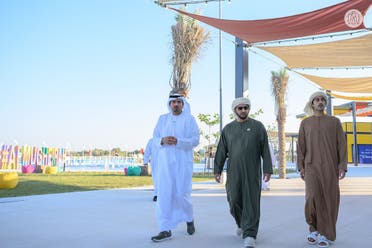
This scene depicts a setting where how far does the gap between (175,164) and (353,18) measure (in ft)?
16.1

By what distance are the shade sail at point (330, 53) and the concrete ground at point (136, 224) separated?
393 centimetres

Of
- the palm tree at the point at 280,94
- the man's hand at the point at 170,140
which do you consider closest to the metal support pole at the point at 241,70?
the man's hand at the point at 170,140

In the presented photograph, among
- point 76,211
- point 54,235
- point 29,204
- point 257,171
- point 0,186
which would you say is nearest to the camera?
point 257,171

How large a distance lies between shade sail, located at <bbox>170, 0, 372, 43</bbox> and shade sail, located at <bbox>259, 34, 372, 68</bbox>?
145 cm

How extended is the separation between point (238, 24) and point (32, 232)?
564 cm

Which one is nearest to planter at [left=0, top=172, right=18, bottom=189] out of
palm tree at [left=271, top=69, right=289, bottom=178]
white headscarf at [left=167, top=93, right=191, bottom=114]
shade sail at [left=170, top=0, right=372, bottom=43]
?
shade sail at [left=170, top=0, right=372, bottom=43]

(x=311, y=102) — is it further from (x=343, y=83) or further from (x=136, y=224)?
(x=343, y=83)

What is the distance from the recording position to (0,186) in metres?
9.49

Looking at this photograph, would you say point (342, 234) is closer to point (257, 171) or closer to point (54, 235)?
point (257, 171)

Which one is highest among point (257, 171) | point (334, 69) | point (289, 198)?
point (334, 69)

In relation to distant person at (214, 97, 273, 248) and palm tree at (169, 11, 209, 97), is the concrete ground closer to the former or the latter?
distant person at (214, 97, 273, 248)

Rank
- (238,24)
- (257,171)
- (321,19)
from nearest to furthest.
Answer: (257,171), (321,19), (238,24)

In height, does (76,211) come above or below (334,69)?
below

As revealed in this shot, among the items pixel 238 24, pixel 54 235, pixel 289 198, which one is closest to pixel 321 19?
pixel 238 24
